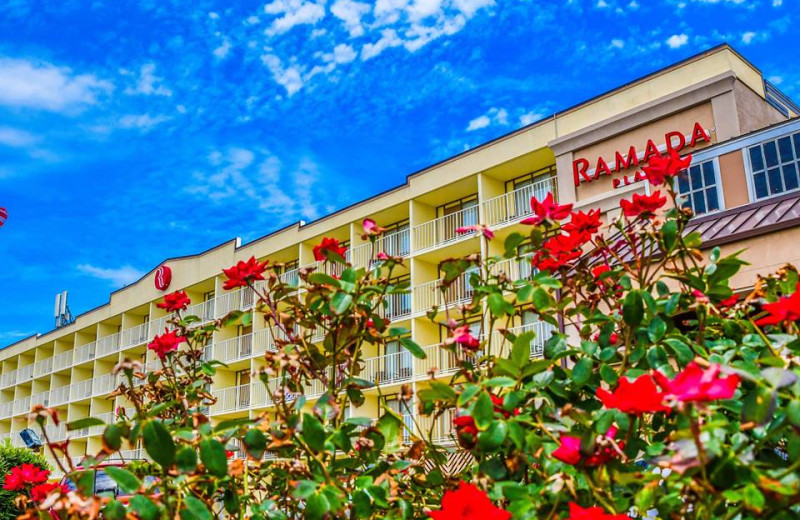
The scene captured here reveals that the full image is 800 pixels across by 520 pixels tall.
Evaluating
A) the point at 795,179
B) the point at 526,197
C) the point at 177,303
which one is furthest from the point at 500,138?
the point at 177,303

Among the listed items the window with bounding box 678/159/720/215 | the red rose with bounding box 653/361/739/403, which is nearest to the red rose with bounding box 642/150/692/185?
the red rose with bounding box 653/361/739/403

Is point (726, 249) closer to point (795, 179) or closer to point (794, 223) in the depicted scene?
point (794, 223)

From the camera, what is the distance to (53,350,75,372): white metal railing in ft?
136

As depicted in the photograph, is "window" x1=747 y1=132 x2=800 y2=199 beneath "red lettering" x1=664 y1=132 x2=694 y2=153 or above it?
beneath

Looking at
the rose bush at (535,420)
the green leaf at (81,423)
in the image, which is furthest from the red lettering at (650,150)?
the green leaf at (81,423)

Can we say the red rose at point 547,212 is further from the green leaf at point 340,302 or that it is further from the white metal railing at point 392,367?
the white metal railing at point 392,367

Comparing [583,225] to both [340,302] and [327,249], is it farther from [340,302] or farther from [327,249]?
[340,302]

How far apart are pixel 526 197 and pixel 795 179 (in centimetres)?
1295

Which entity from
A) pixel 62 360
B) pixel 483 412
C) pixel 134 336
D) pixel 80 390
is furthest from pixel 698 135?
pixel 62 360

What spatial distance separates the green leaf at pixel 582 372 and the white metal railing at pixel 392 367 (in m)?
23.0

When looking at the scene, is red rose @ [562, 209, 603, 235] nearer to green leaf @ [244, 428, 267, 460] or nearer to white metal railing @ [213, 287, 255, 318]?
green leaf @ [244, 428, 267, 460]

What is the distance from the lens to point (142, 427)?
2.07 m

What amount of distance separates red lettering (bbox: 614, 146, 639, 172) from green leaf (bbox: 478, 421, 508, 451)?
17.6 metres

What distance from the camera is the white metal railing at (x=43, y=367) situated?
4269 centimetres
